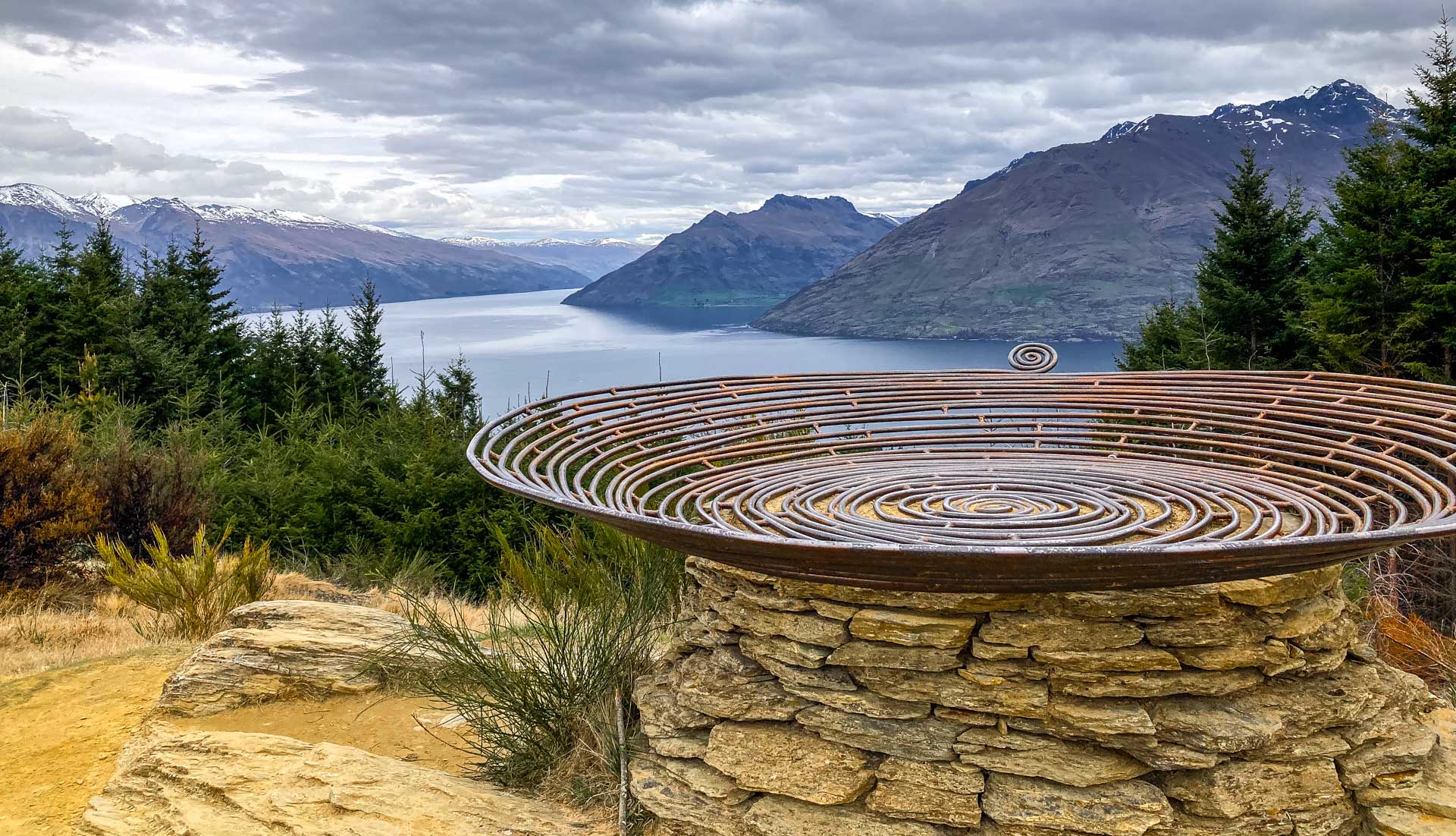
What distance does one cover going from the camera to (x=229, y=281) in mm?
96125

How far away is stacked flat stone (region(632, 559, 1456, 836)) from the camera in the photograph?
293 centimetres

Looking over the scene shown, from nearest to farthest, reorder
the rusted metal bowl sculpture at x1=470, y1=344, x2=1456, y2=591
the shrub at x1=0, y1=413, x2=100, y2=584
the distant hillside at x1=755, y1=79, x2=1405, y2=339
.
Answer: the rusted metal bowl sculpture at x1=470, y1=344, x2=1456, y2=591
the shrub at x1=0, y1=413, x2=100, y2=584
the distant hillside at x1=755, y1=79, x2=1405, y2=339

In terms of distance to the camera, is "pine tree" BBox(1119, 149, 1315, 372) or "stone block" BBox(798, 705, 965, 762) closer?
"stone block" BBox(798, 705, 965, 762)

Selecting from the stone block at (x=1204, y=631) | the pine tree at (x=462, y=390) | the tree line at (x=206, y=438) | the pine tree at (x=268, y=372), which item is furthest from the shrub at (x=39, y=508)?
the pine tree at (x=268, y=372)

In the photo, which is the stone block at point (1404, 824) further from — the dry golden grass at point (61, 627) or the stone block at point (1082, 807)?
the dry golden grass at point (61, 627)

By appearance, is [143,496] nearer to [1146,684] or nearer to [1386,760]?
[1146,684]

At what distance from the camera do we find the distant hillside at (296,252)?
99.2 meters

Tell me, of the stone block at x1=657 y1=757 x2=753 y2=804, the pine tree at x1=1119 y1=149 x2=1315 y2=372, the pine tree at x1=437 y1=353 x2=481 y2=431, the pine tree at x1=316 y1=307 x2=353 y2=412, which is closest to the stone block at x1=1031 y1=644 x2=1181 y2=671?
the stone block at x1=657 y1=757 x2=753 y2=804

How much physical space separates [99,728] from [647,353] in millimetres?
17723

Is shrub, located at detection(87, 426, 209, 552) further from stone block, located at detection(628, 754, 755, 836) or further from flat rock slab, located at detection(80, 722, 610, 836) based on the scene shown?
stone block, located at detection(628, 754, 755, 836)

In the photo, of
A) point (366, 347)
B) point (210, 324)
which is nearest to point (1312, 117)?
point (366, 347)

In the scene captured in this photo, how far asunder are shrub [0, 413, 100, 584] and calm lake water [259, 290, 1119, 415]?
3.57 m

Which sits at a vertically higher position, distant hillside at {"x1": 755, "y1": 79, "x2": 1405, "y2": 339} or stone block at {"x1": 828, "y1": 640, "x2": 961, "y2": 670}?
distant hillside at {"x1": 755, "y1": 79, "x2": 1405, "y2": 339}

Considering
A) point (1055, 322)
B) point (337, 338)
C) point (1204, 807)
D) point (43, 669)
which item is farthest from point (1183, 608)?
point (1055, 322)
